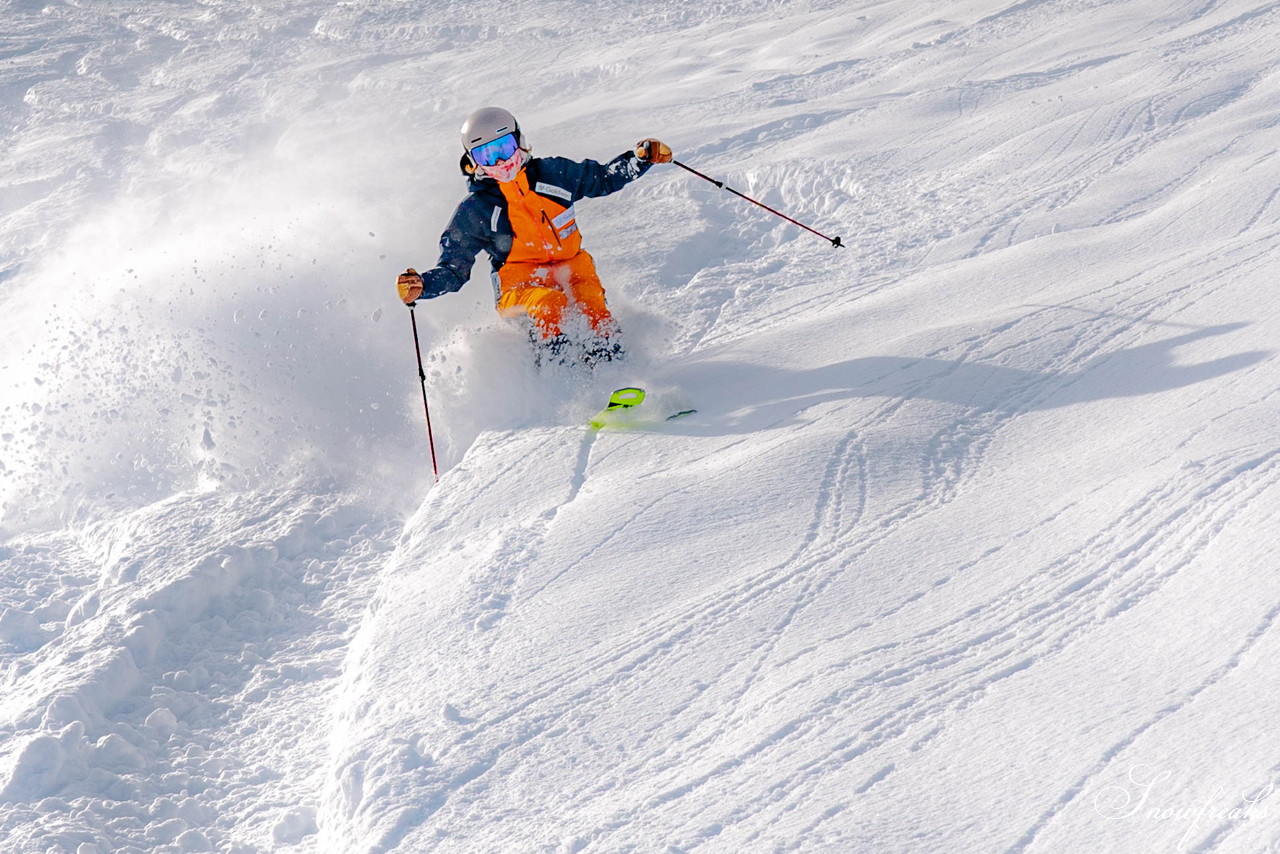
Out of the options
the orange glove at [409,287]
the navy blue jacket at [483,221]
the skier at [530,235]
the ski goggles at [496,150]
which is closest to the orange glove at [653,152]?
the skier at [530,235]

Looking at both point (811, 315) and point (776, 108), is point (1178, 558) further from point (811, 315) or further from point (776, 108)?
point (776, 108)

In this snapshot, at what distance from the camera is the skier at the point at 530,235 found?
5.02m

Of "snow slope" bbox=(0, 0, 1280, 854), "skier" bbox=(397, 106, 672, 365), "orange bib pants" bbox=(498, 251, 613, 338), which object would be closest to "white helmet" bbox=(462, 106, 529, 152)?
"skier" bbox=(397, 106, 672, 365)

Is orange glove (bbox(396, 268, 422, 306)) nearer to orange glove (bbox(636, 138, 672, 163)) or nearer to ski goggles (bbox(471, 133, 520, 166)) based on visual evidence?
ski goggles (bbox(471, 133, 520, 166))

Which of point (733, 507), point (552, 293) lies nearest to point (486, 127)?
point (552, 293)

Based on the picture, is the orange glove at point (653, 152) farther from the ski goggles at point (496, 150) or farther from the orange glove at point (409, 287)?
the orange glove at point (409, 287)

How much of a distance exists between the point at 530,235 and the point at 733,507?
2.20 metres

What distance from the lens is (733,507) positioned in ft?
12.4

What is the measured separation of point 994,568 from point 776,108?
653 centimetres

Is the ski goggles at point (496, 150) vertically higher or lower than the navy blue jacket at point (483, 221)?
higher

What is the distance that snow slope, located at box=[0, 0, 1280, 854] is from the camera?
105 inches

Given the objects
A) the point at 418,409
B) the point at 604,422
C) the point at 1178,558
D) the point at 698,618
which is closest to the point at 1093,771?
the point at 1178,558

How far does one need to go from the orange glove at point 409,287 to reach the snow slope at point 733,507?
27.1 inches

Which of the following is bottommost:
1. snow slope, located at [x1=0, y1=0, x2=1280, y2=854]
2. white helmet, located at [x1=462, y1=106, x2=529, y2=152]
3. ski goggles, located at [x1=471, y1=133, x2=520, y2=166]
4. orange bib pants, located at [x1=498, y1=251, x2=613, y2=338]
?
snow slope, located at [x1=0, y1=0, x2=1280, y2=854]
